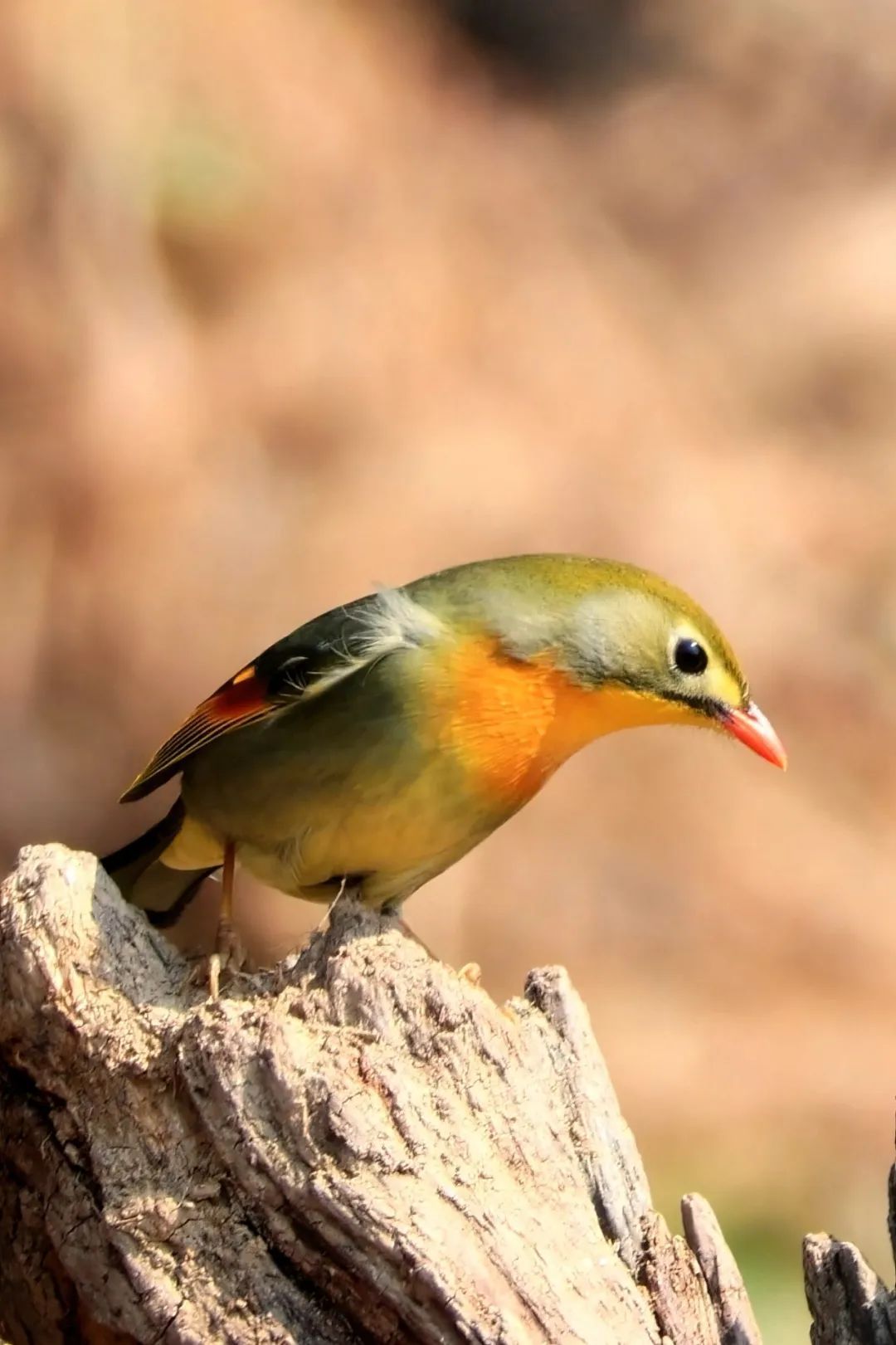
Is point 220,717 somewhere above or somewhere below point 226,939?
above

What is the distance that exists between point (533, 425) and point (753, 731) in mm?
1224

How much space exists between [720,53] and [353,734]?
6.53 ft

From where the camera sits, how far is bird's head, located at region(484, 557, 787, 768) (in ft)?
5.60

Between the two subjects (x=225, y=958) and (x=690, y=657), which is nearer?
(x=225, y=958)

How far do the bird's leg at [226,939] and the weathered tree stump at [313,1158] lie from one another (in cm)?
3

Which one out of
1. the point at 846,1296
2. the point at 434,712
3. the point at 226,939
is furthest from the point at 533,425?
the point at 846,1296

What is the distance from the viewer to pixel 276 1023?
1.29 meters

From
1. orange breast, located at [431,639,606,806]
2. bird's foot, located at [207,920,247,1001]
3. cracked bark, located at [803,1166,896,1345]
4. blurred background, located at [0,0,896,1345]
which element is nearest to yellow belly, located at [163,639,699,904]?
orange breast, located at [431,639,606,806]

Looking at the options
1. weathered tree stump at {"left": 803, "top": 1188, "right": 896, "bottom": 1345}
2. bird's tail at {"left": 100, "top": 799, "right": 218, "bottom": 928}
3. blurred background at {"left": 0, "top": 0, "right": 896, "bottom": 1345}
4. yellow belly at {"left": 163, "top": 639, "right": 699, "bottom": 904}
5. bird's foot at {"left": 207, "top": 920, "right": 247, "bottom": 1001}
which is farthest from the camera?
blurred background at {"left": 0, "top": 0, "right": 896, "bottom": 1345}

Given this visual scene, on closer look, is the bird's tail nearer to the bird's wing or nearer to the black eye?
the bird's wing

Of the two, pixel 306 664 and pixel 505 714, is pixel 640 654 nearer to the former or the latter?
pixel 505 714

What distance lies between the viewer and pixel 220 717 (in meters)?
1.82

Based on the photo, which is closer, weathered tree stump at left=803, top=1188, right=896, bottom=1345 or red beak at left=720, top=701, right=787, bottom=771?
weathered tree stump at left=803, top=1188, right=896, bottom=1345

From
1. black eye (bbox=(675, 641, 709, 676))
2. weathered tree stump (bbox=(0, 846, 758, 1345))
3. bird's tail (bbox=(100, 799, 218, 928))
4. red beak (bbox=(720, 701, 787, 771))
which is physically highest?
black eye (bbox=(675, 641, 709, 676))
